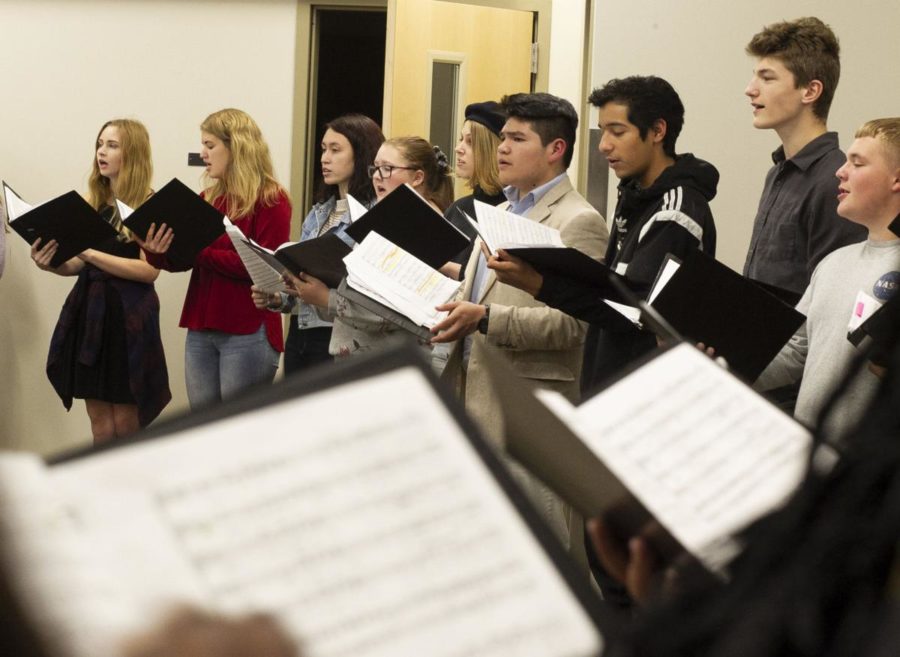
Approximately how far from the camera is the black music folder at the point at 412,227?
2.81 meters

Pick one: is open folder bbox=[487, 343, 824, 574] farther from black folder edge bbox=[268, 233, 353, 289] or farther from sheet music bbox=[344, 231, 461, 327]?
black folder edge bbox=[268, 233, 353, 289]

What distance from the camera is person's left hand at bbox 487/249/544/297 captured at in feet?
8.57

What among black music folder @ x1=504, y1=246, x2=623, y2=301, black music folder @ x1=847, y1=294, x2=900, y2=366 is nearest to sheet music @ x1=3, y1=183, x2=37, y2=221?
black music folder @ x1=504, y1=246, x2=623, y2=301

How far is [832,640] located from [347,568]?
0.23 m

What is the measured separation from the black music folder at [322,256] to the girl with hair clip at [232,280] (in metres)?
0.91

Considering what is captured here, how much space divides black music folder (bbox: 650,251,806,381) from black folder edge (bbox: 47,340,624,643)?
1.68m

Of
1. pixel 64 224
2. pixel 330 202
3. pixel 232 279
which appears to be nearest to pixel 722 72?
pixel 330 202

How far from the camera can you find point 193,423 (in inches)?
20.5

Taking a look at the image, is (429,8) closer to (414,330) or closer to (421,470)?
(414,330)

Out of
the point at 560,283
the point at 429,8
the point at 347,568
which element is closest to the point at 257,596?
the point at 347,568

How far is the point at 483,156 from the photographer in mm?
3869

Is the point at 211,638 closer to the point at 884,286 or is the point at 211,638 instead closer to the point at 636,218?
the point at 884,286

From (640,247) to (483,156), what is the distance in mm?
1232

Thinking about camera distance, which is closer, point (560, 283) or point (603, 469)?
point (603, 469)
